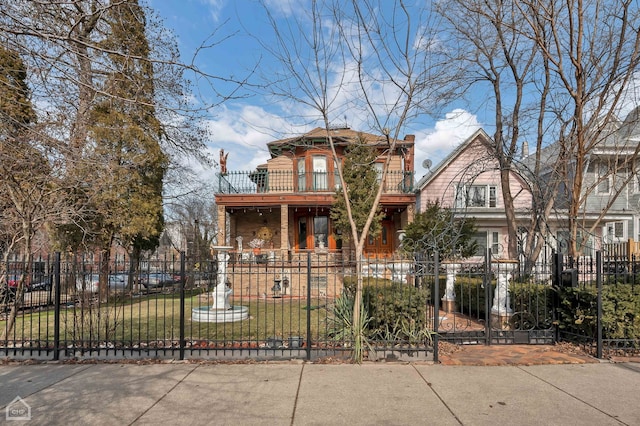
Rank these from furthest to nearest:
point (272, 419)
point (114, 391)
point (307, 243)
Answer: point (307, 243), point (114, 391), point (272, 419)

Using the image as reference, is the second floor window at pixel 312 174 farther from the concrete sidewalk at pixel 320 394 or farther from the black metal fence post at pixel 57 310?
the concrete sidewalk at pixel 320 394

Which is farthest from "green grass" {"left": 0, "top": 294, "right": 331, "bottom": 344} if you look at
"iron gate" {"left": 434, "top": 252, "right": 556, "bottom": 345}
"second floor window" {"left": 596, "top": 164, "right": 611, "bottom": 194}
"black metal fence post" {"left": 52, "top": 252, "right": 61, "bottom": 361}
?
"second floor window" {"left": 596, "top": 164, "right": 611, "bottom": 194}

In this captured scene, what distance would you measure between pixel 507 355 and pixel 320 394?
3.61m

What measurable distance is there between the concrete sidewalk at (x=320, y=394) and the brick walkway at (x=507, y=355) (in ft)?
0.69

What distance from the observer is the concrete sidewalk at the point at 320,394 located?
396 centimetres

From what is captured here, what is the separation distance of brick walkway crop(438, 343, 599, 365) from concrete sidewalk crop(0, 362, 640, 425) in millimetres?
211

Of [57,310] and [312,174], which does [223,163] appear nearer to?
[312,174]

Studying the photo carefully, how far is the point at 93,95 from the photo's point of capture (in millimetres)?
5938

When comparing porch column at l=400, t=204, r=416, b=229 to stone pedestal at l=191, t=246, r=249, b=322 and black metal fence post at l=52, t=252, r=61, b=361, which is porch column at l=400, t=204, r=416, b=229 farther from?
black metal fence post at l=52, t=252, r=61, b=361

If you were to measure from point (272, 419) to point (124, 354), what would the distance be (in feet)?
11.7

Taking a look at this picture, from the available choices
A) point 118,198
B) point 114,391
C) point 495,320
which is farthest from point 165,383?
point 118,198

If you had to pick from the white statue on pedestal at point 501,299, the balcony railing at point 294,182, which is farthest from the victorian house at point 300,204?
the white statue on pedestal at point 501,299

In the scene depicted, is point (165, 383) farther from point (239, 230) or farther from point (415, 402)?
point (239, 230)

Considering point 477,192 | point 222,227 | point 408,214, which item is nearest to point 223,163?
point 222,227
